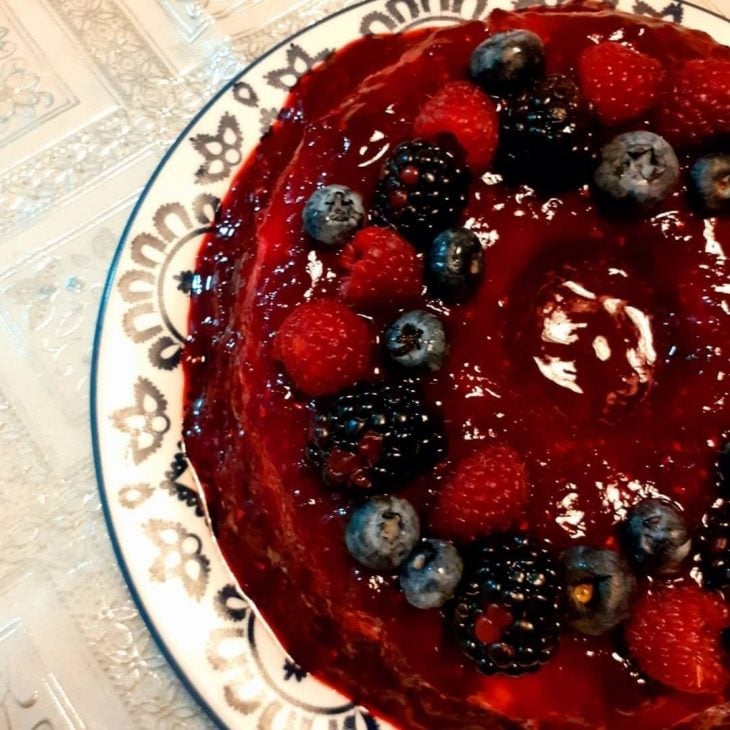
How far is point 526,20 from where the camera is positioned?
1787 mm

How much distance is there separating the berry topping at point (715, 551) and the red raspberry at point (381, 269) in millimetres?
676

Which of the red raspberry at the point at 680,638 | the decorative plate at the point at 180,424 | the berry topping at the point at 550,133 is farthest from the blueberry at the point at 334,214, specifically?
the red raspberry at the point at 680,638

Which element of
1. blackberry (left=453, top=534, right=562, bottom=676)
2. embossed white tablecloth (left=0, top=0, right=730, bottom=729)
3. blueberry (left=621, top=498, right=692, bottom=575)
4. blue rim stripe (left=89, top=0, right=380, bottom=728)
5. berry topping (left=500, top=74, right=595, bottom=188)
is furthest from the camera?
embossed white tablecloth (left=0, top=0, right=730, bottom=729)

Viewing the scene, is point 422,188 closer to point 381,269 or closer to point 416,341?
point 381,269

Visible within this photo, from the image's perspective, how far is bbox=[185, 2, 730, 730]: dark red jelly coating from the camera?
1.48 m

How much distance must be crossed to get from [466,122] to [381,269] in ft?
1.09

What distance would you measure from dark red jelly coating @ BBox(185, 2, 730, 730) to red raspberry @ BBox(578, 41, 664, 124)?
0.35 feet

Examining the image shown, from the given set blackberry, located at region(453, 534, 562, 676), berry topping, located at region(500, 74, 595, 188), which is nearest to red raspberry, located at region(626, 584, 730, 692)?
blackberry, located at region(453, 534, 562, 676)

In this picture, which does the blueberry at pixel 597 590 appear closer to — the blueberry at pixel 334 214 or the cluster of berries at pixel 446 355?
the cluster of berries at pixel 446 355

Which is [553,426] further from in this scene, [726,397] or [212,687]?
→ [212,687]

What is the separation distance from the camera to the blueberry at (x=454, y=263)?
4.87ft

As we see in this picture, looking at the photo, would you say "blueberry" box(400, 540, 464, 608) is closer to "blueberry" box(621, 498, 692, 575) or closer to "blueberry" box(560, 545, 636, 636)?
"blueberry" box(560, 545, 636, 636)

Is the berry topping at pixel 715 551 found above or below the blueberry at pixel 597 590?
below

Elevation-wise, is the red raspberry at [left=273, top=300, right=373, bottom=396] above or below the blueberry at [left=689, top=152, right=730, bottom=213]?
above
